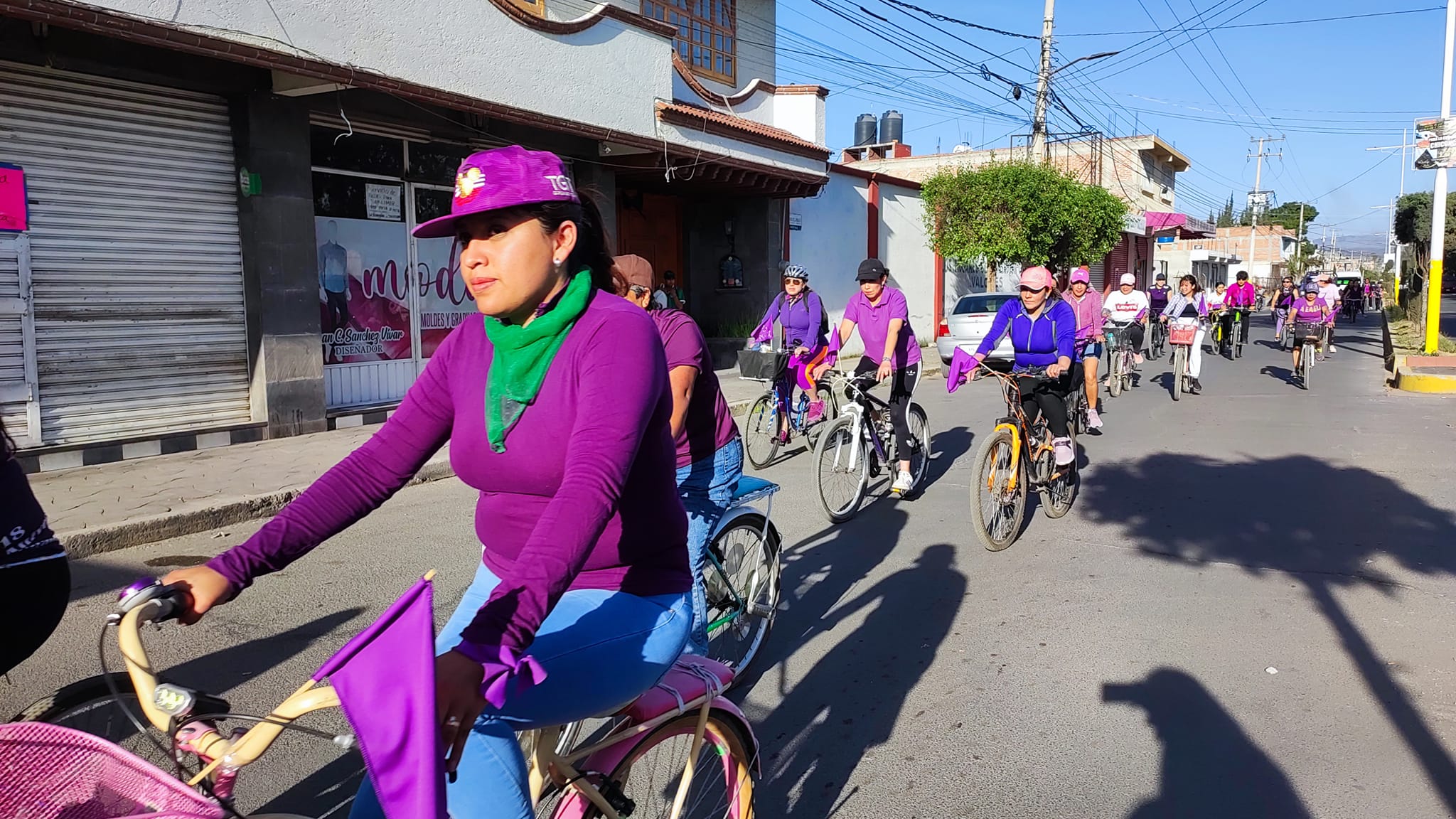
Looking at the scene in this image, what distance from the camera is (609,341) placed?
6.21 ft

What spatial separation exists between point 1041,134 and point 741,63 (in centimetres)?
867

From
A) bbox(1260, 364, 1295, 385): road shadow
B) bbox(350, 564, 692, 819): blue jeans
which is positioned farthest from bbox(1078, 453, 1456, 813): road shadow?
bbox(1260, 364, 1295, 385): road shadow

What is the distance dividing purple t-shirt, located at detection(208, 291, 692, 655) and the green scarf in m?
0.02

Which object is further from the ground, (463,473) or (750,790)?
(463,473)

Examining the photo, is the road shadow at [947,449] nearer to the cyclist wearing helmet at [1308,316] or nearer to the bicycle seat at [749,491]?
the bicycle seat at [749,491]

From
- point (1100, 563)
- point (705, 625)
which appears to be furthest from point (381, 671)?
point (1100, 563)

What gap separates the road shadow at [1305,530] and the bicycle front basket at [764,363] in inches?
111

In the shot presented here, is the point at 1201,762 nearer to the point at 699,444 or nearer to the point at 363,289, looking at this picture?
the point at 699,444

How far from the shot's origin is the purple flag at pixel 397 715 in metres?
1.29

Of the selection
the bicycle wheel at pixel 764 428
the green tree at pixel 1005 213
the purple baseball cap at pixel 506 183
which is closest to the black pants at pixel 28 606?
the purple baseball cap at pixel 506 183

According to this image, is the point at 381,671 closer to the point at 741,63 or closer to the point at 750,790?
the point at 750,790

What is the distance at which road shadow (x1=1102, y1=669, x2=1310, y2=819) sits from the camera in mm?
3211

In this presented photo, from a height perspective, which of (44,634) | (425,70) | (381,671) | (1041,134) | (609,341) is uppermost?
(1041,134)

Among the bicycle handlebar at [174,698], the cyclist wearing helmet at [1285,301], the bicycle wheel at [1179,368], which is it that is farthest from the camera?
the cyclist wearing helmet at [1285,301]
